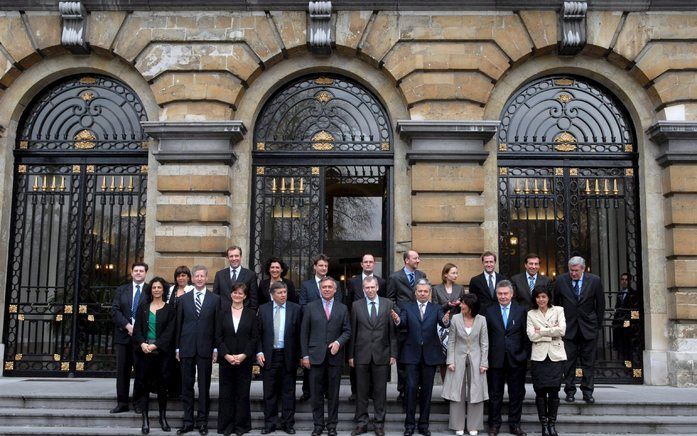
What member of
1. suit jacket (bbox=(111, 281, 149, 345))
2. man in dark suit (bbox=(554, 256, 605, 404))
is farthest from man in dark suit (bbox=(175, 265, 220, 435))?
man in dark suit (bbox=(554, 256, 605, 404))

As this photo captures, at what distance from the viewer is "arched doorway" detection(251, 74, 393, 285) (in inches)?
479

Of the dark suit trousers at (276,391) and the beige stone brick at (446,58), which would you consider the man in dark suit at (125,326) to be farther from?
the beige stone brick at (446,58)

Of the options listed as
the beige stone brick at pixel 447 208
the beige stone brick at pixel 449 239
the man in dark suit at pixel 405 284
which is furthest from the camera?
the beige stone brick at pixel 447 208

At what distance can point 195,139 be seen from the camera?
1173 centimetres

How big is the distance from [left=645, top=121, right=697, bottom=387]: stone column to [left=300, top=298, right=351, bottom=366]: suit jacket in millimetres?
5998

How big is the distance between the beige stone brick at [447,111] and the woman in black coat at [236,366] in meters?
4.94

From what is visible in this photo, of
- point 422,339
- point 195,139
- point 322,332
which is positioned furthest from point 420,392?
point 195,139

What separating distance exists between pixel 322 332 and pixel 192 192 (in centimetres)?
435

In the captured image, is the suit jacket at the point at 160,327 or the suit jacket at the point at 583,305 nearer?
the suit jacket at the point at 160,327

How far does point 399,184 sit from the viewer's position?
12000 mm

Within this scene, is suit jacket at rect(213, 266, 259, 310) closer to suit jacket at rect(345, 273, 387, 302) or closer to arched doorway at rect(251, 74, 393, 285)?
suit jacket at rect(345, 273, 387, 302)

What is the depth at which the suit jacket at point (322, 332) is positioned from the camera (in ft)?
28.0

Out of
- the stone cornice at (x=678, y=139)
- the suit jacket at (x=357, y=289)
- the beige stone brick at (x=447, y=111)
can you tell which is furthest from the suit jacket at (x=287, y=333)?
the stone cornice at (x=678, y=139)

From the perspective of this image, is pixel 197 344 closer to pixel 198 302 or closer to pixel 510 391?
pixel 198 302
